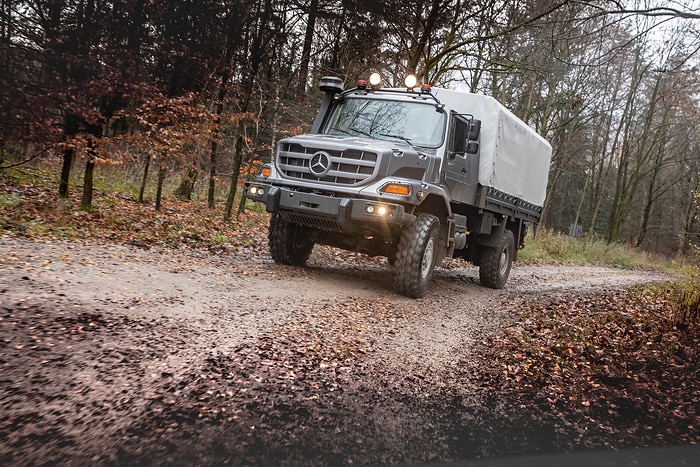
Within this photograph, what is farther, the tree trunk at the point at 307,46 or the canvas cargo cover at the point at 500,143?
the tree trunk at the point at 307,46

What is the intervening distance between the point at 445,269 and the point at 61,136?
28.2 ft

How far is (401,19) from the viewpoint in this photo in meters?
14.4

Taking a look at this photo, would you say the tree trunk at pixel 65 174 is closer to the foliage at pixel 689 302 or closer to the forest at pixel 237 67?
the forest at pixel 237 67

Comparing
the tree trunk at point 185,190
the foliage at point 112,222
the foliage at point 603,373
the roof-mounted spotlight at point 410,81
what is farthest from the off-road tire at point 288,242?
the tree trunk at point 185,190

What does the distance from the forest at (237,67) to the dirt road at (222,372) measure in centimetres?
317

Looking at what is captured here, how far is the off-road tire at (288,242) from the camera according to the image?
8.12 meters

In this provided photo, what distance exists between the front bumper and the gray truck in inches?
0.6

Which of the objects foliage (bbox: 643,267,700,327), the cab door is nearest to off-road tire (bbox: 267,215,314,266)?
the cab door

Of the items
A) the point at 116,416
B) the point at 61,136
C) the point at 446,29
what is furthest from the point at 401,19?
the point at 116,416

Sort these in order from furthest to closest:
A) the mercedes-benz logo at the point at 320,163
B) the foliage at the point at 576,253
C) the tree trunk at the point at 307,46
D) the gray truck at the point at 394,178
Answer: the foliage at the point at 576,253, the tree trunk at the point at 307,46, the mercedes-benz logo at the point at 320,163, the gray truck at the point at 394,178

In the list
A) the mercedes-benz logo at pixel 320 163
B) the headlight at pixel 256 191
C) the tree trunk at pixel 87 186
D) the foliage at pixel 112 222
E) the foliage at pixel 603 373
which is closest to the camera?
the foliage at pixel 603 373

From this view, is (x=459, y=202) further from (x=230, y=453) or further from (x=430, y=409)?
(x=230, y=453)

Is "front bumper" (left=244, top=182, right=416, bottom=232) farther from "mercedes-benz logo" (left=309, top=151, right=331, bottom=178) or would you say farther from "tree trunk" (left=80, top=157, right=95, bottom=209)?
"tree trunk" (left=80, top=157, right=95, bottom=209)

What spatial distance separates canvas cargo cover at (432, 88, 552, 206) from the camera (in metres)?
8.83
